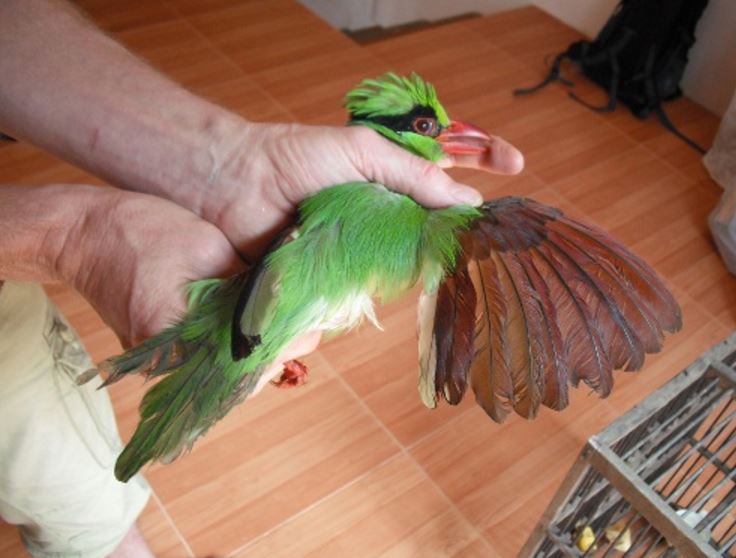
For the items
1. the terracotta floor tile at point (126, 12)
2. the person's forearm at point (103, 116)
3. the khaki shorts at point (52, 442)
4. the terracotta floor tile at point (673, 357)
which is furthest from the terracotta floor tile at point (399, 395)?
the terracotta floor tile at point (126, 12)

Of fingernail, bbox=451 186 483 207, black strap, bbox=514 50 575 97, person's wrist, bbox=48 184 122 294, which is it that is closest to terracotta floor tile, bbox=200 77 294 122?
black strap, bbox=514 50 575 97

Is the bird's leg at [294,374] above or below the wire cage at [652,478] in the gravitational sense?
above

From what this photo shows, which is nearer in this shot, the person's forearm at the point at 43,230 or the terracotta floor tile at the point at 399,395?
the person's forearm at the point at 43,230

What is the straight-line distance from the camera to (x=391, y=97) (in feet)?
3.04

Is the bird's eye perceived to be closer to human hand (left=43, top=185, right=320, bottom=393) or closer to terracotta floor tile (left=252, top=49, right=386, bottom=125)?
human hand (left=43, top=185, right=320, bottom=393)

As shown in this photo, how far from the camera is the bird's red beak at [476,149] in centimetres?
100

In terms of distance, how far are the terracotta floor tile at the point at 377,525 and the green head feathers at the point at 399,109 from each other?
2.30 feet

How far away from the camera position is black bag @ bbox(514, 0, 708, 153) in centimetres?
228

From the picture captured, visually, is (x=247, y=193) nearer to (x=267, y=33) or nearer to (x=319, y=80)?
(x=319, y=80)

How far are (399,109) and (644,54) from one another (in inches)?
67.4

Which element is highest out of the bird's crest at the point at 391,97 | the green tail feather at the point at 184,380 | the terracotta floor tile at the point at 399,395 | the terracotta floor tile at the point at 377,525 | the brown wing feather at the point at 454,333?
the bird's crest at the point at 391,97

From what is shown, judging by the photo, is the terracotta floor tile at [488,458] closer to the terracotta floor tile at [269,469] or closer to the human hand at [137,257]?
the terracotta floor tile at [269,469]

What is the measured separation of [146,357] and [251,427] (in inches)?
27.4

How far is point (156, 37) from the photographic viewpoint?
2.31 meters
